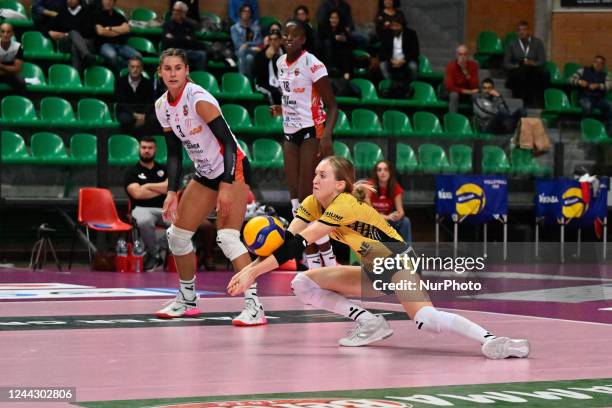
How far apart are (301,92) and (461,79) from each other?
10.2 metres

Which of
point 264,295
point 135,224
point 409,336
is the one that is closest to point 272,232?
point 409,336

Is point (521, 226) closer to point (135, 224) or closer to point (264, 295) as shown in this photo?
point (135, 224)

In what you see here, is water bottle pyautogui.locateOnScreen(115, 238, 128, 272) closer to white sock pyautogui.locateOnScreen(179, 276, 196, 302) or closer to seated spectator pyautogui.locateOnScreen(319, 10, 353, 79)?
white sock pyautogui.locateOnScreen(179, 276, 196, 302)

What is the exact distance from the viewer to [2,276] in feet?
45.2

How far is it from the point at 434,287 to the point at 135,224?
6.45 meters

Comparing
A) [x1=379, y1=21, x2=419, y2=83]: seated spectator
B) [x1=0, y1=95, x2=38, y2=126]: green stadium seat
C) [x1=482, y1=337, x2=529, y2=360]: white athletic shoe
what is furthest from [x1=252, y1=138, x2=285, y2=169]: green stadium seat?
[x1=482, y1=337, x2=529, y2=360]: white athletic shoe

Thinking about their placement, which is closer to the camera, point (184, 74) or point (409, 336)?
point (409, 336)

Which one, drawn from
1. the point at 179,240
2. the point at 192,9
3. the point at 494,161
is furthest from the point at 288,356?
the point at 192,9

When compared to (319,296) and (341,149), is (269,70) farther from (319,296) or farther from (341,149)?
(319,296)

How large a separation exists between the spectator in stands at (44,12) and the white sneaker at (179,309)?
1057 cm

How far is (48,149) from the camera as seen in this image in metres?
16.1

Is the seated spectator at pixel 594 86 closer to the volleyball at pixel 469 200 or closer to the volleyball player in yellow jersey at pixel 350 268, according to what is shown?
the volleyball at pixel 469 200

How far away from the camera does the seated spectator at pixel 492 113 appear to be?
19.0m

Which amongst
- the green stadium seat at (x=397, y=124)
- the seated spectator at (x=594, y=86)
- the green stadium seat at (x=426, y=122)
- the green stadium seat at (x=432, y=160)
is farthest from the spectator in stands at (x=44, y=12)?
the seated spectator at (x=594, y=86)
